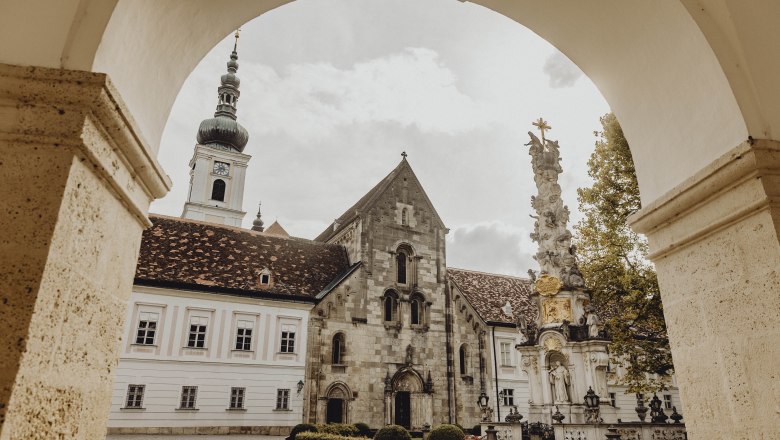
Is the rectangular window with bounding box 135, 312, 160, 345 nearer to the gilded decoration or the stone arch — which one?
the stone arch

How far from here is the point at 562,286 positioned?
17641mm

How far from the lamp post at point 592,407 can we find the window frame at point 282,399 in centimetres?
1549

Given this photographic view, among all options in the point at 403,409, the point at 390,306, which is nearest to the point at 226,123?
the point at 390,306

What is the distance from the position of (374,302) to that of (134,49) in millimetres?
27025

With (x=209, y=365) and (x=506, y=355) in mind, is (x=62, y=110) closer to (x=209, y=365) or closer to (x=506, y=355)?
(x=209, y=365)

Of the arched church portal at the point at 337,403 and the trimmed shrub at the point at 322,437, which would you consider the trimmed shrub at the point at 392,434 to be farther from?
the arched church portal at the point at 337,403

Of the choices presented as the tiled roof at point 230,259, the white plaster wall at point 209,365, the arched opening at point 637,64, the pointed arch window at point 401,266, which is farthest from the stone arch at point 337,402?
the arched opening at point 637,64

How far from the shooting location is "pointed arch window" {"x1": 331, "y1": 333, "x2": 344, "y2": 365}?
27375 mm

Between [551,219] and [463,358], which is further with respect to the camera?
[463,358]

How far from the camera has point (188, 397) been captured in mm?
23906

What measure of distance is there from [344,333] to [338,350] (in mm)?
965

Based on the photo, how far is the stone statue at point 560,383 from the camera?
54.5 ft

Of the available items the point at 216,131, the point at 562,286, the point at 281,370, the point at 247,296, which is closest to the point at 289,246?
the point at 247,296

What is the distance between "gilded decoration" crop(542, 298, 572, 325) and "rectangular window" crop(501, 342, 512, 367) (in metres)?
15.1
